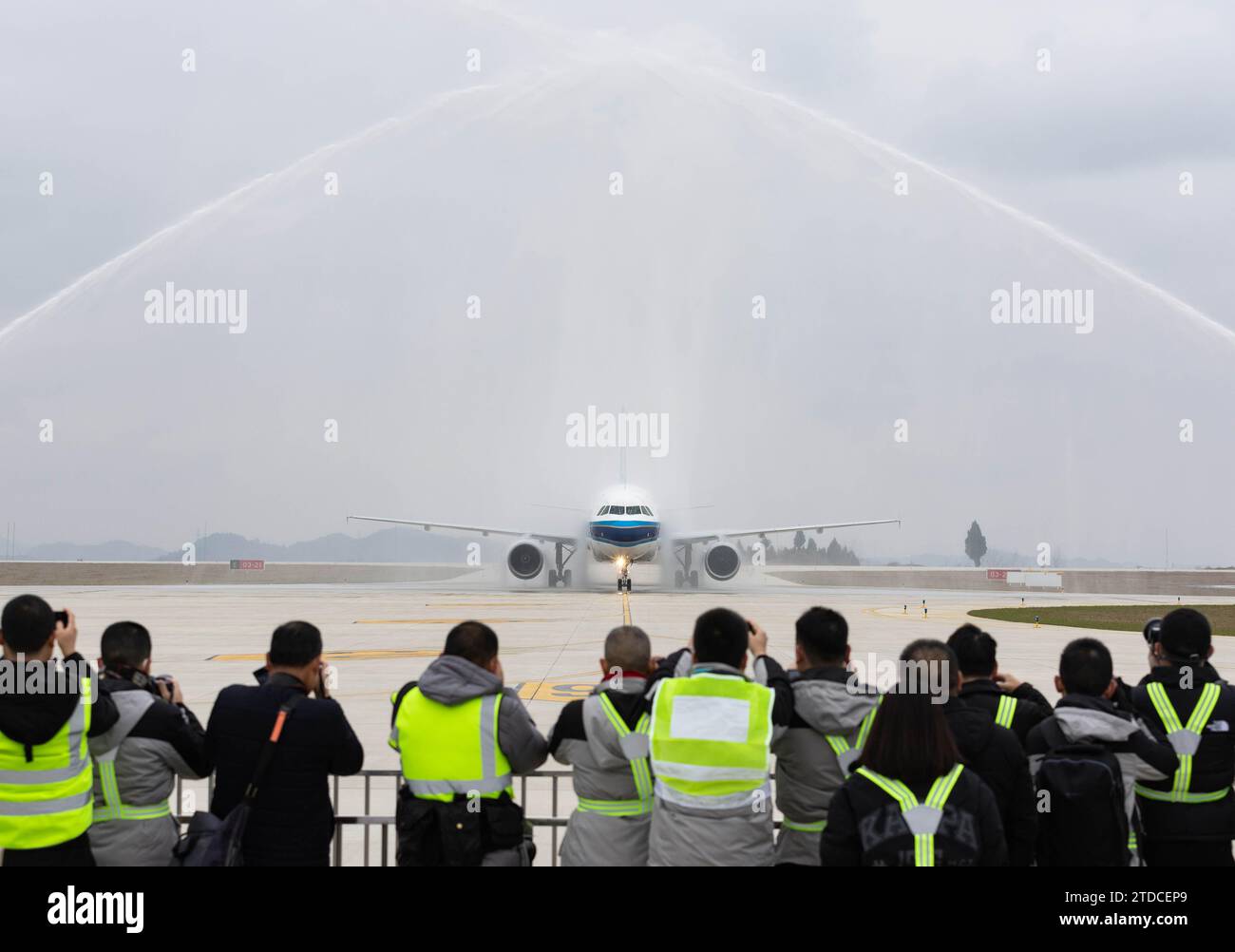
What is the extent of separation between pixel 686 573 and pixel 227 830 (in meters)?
44.9

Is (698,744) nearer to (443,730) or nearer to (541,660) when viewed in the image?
(443,730)

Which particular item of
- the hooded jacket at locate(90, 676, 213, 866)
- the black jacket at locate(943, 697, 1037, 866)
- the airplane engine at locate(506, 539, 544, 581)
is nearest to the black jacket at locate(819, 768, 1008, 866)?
the black jacket at locate(943, 697, 1037, 866)

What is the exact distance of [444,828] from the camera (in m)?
5.12

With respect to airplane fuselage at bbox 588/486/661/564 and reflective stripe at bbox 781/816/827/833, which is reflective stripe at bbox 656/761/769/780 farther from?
airplane fuselage at bbox 588/486/661/564

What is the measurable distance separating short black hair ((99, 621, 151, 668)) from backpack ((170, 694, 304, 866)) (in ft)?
3.29

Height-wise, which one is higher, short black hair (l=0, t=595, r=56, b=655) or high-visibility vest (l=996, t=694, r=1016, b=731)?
short black hair (l=0, t=595, r=56, b=655)

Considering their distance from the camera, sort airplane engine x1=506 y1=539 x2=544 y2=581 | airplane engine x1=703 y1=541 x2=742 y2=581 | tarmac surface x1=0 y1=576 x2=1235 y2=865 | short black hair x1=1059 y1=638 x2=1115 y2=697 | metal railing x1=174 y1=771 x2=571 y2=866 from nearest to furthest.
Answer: short black hair x1=1059 y1=638 x2=1115 y2=697 → metal railing x1=174 y1=771 x2=571 y2=866 → tarmac surface x1=0 y1=576 x2=1235 y2=865 → airplane engine x1=703 y1=541 x2=742 y2=581 → airplane engine x1=506 y1=539 x2=544 y2=581

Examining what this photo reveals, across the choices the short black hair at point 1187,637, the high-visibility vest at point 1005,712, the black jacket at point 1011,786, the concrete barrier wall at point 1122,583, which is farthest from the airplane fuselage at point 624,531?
the black jacket at point 1011,786

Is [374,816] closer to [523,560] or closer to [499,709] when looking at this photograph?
[499,709]

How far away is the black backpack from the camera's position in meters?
4.86

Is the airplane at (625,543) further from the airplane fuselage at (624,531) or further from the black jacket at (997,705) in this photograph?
the black jacket at (997,705)

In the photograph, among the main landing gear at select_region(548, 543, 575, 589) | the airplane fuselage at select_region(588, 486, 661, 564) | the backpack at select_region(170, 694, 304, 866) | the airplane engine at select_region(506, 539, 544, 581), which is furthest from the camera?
the main landing gear at select_region(548, 543, 575, 589)
